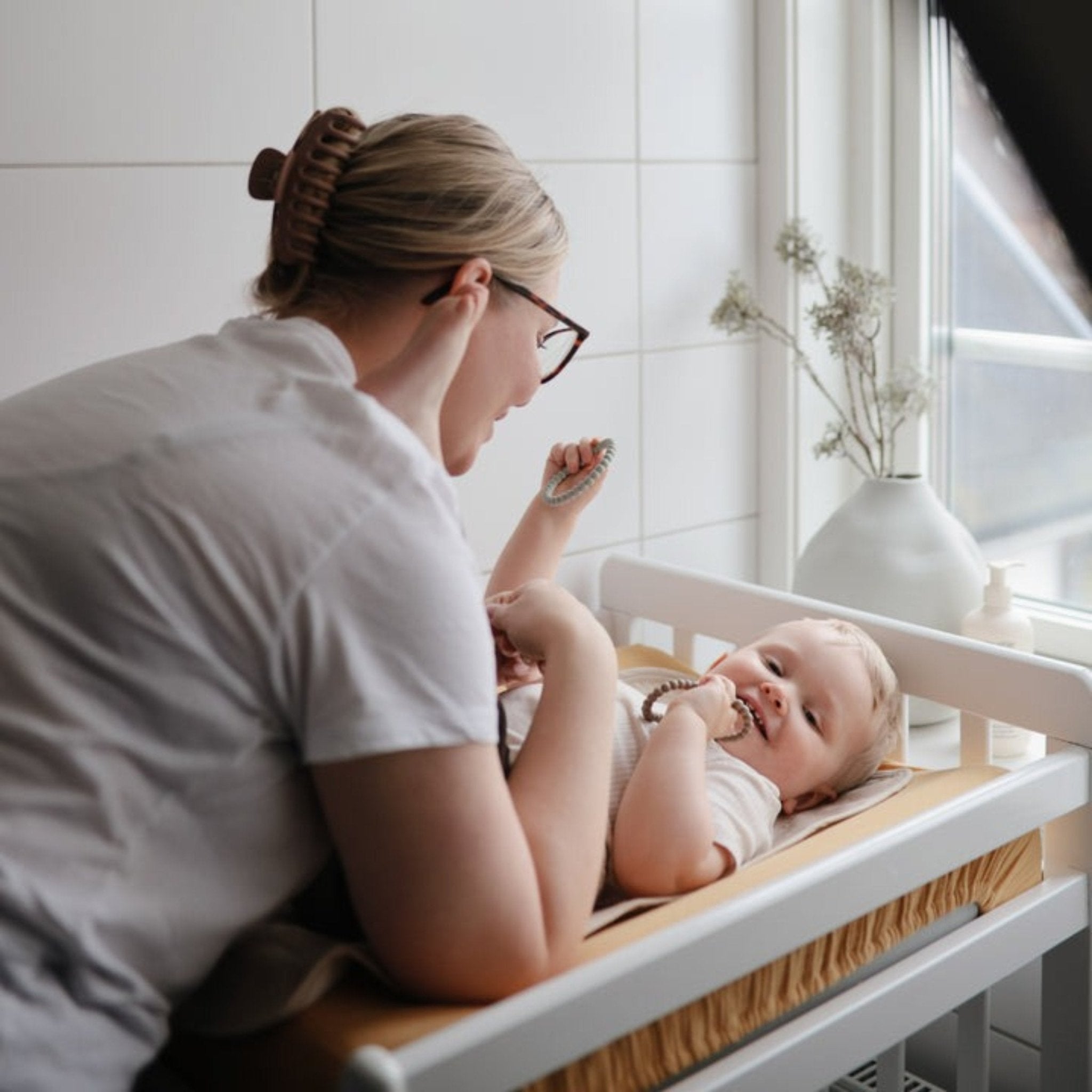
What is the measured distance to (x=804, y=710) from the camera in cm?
128

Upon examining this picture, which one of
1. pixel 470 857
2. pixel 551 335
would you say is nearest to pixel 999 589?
pixel 551 335

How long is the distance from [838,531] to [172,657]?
1075mm

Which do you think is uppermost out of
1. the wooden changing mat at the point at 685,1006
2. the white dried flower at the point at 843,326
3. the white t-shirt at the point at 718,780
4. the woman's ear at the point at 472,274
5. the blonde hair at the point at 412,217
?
the blonde hair at the point at 412,217

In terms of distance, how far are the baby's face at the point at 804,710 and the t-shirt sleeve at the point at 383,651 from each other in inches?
19.6

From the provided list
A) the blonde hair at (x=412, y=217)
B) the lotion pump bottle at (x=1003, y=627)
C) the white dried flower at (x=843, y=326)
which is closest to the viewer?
the blonde hair at (x=412, y=217)

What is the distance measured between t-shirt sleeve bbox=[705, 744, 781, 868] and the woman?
263 mm

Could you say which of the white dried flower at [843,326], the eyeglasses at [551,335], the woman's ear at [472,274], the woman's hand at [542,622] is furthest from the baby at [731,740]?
the white dried flower at [843,326]

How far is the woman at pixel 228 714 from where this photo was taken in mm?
779

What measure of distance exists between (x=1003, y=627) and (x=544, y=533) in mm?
557

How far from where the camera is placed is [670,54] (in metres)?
1.75

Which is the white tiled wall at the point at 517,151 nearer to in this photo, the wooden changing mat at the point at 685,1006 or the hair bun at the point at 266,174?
the hair bun at the point at 266,174

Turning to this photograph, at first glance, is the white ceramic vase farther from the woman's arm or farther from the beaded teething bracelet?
the woman's arm

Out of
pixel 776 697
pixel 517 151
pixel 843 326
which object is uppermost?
pixel 517 151

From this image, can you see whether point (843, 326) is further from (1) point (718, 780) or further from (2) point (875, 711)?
(1) point (718, 780)
